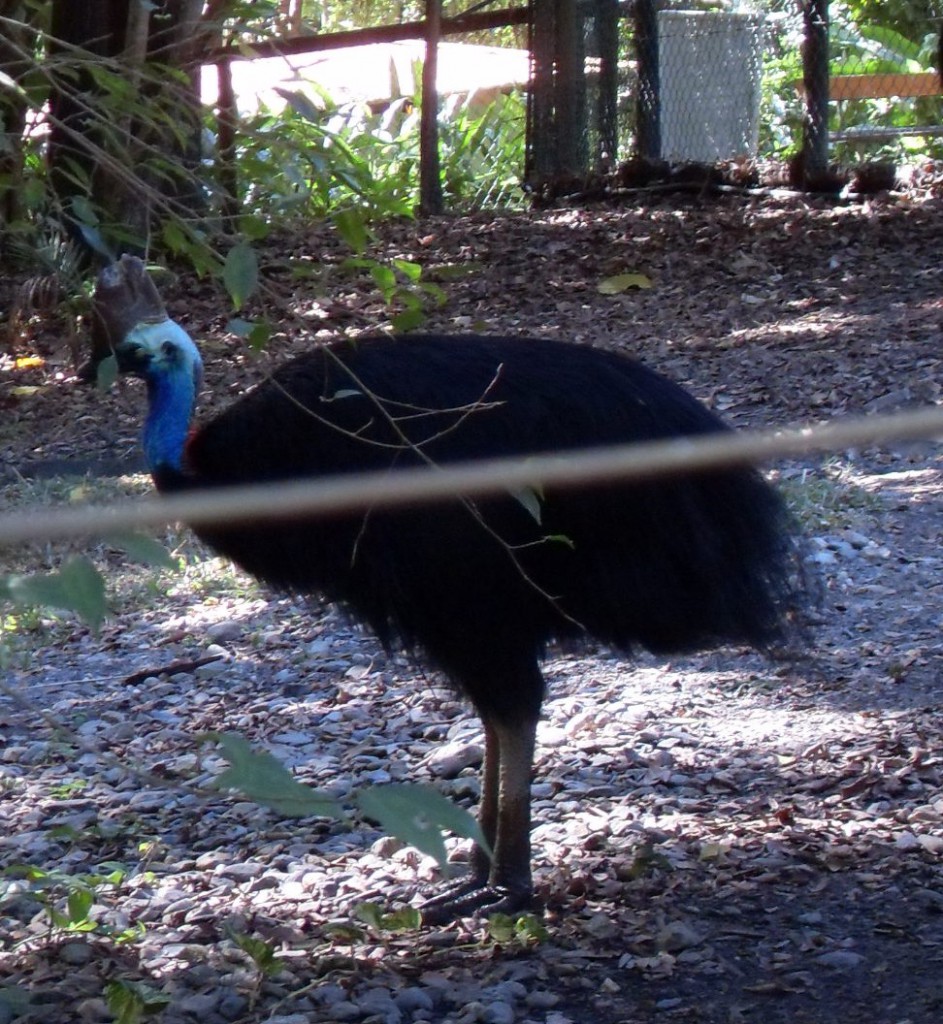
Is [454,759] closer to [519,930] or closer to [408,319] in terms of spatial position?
[519,930]

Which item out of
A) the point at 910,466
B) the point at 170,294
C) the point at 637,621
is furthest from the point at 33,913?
the point at 170,294

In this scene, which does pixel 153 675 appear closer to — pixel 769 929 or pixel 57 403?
pixel 769 929

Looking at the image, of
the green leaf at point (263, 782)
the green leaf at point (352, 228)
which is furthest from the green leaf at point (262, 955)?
the green leaf at point (263, 782)

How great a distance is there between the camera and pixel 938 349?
6754 mm

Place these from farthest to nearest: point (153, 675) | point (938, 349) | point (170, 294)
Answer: point (170, 294), point (938, 349), point (153, 675)

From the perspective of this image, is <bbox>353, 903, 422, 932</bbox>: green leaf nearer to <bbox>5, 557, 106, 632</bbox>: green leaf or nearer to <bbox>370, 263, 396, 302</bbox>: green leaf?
<bbox>370, 263, 396, 302</bbox>: green leaf

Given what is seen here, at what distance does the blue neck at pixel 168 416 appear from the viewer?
3188mm

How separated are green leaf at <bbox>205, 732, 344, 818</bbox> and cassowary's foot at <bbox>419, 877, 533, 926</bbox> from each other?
5.96 ft

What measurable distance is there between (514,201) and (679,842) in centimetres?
787

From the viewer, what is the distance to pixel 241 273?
1961mm

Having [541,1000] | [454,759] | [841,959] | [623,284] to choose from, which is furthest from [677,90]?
[541,1000]

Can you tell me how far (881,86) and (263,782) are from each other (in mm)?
10752

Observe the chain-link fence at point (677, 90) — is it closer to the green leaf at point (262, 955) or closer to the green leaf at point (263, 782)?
the green leaf at point (262, 955)

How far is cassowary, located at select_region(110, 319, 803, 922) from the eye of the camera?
2947 millimetres
